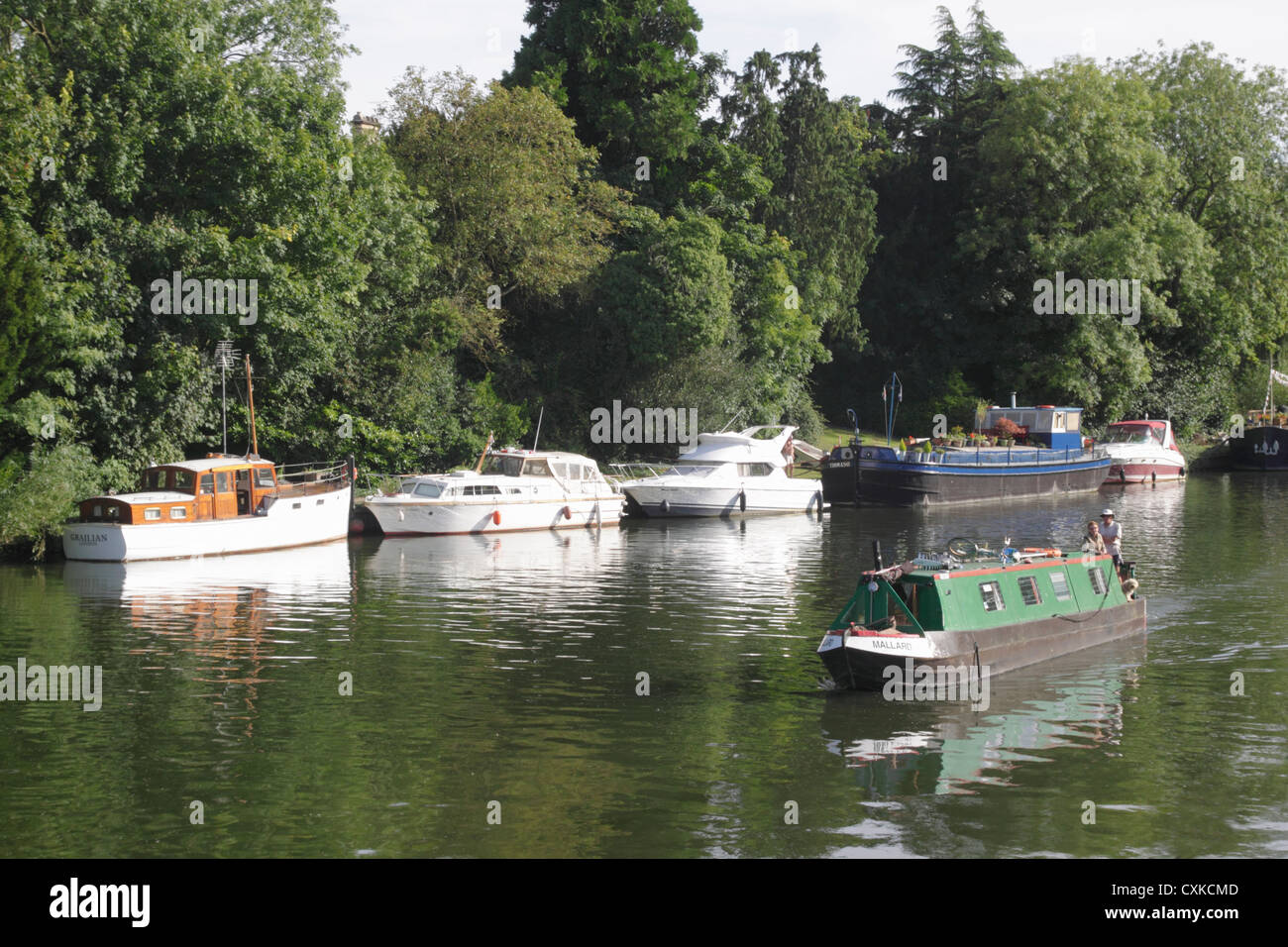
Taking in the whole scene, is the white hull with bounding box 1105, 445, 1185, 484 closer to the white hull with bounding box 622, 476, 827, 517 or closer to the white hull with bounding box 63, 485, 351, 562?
the white hull with bounding box 622, 476, 827, 517

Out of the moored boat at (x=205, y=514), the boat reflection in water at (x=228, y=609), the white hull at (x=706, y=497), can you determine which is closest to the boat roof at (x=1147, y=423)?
the white hull at (x=706, y=497)

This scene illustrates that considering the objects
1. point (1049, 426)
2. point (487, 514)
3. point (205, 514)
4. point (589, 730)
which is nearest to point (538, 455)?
point (487, 514)

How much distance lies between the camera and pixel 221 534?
35.8 meters

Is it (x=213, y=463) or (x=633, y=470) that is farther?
(x=633, y=470)

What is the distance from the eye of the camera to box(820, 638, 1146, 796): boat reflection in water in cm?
1673

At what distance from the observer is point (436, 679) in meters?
21.7

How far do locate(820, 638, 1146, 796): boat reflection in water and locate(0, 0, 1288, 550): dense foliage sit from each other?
25.1 meters

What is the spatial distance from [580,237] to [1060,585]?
113 feet

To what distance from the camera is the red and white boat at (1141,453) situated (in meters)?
63.3

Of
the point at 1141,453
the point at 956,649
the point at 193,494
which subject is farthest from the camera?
the point at 1141,453

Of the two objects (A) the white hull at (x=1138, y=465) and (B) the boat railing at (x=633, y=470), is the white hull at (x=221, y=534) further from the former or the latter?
(A) the white hull at (x=1138, y=465)

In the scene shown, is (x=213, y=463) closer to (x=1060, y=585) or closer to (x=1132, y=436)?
(x=1060, y=585)

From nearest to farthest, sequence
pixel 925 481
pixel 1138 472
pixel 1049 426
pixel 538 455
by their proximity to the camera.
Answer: pixel 538 455 → pixel 925 481 → pixel 1049 426 → pixel 1138 472

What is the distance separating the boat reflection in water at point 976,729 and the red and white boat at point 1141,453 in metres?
43.1
